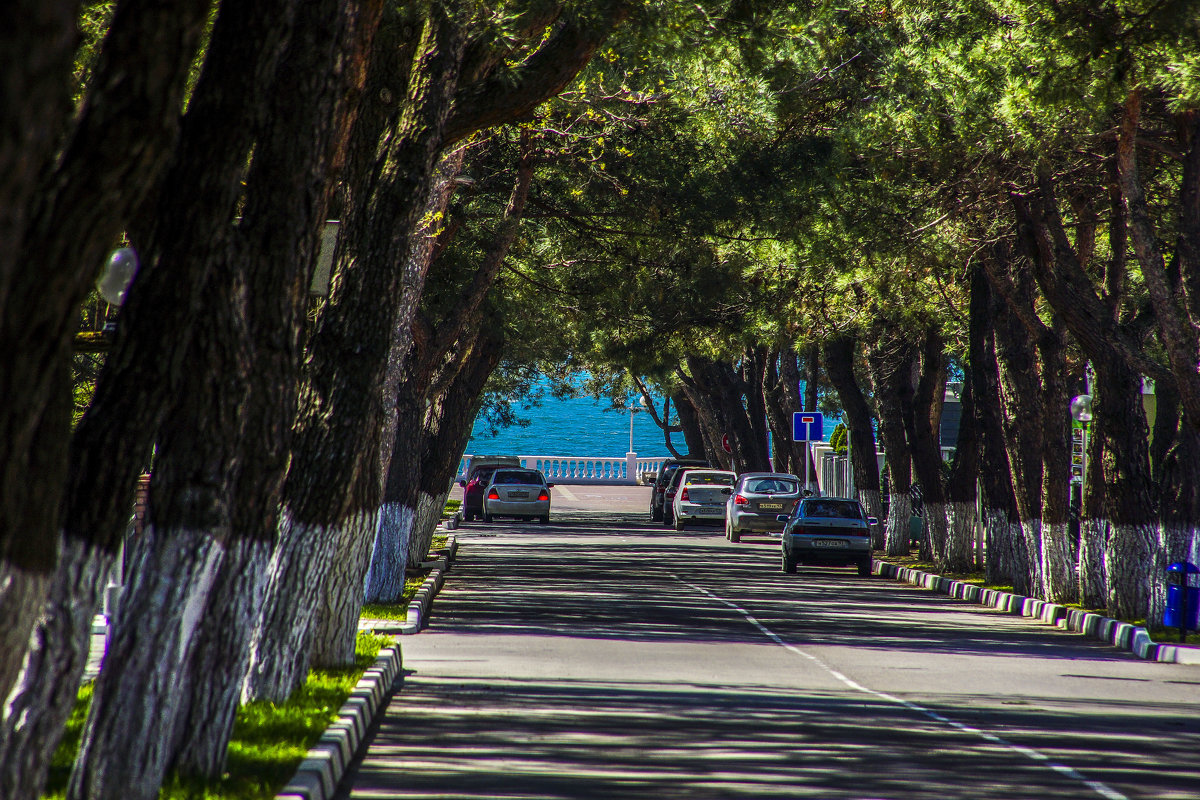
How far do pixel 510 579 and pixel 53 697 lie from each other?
1867 centimetres

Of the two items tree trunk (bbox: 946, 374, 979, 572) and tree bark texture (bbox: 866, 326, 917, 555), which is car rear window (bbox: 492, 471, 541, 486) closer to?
tree bark texture (bbox: 866, 326, 917, 555)

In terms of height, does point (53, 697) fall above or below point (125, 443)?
below

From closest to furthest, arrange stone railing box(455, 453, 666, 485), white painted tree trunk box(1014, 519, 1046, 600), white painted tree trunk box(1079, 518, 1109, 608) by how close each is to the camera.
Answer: white painted tree trunk box(1079, 518, 1109, 608) → white painted tree trunk box(1014, 519, 1046, 600) → stone railing box(455, 453, 666, 485)

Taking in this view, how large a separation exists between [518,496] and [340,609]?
31.4 m

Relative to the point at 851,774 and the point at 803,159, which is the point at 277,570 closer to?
the point at 851,774

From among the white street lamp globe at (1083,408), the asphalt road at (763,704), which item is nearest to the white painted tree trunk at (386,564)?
the asphalt road at (763,704)

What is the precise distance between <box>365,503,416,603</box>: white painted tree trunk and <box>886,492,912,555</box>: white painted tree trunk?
1369 cm

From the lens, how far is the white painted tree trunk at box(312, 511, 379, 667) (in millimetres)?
11703

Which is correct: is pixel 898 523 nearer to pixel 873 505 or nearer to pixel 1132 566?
pixel 873 505

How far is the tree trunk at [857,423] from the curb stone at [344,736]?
2012 centimetres

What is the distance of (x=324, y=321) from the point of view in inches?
435

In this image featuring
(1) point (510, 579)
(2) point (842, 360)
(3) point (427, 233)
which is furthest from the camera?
(2) point (842, 360)

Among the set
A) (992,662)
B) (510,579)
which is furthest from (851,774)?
(510,579)

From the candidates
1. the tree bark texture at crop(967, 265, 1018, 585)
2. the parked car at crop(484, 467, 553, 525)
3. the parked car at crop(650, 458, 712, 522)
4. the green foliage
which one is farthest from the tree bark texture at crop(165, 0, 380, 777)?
the parked car at crop(650, 458, 712, 522)
